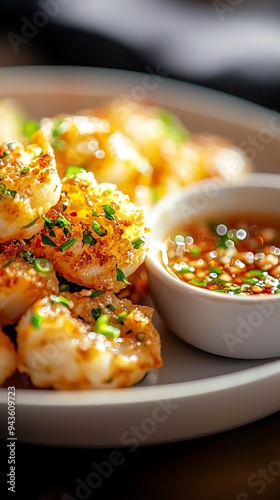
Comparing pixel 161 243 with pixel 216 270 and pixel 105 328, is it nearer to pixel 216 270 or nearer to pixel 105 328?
pixel 216 270

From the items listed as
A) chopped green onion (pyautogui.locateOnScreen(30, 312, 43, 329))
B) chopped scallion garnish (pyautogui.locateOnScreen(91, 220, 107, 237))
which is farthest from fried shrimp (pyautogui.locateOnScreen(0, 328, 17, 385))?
chopped scallion garnish (pyautogui.locateOnScreen(91, 220, 107, 237))

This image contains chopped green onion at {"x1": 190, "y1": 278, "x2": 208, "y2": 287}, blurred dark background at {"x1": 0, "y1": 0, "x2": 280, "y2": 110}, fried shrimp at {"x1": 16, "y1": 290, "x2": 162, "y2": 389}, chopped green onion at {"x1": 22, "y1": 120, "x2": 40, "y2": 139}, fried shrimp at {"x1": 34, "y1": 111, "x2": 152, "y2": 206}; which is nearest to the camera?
fried shrimp at {"x1": 16, "y1": 290, "x2": 162, "y2": 389}

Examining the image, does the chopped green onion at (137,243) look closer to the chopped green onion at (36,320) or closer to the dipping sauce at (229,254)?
the dipping sauce at (229,254)

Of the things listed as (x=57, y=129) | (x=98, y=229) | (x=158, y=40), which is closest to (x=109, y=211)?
(x=98, y=229)

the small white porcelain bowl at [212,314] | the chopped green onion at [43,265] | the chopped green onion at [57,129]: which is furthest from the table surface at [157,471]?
the chopped green onion at [57,129]

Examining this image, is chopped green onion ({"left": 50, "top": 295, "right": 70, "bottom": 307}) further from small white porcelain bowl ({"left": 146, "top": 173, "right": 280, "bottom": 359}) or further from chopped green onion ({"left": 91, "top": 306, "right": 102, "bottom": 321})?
small white porcelain bowl ({"left": 146, "top": 173, "right": 280, "bottom": 359})

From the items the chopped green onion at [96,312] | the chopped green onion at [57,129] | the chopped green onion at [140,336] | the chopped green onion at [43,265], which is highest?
the chopped green onion at [57,129]

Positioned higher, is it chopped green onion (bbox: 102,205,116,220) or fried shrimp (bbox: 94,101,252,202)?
chopped green onion (bbox: 102,205,116,220)
